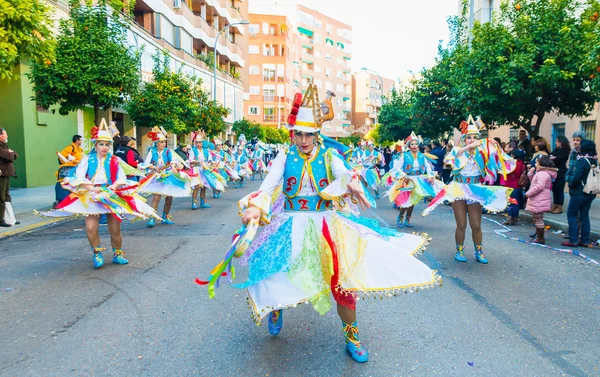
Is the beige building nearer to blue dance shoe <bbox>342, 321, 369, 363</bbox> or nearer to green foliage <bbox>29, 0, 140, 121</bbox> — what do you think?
green foliage <bbox>29, 0, 140, 121</bbox>

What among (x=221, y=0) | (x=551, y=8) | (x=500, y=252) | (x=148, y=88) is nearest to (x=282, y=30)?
(x=221, y=0)

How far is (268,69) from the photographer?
7438 cm

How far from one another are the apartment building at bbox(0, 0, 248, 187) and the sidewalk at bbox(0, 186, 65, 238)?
156 cm

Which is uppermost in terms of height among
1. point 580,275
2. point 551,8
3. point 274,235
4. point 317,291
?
point 551,8

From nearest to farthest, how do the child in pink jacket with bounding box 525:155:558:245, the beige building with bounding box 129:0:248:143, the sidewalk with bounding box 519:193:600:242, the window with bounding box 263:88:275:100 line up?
1. the child in pink jacket with bounding box 525:155:558:245
2. the sidewalk with bounding box 519:193:600:242
3. the beige building with bounding box 129:0:248:143
4. the window with bounding box 263:88:275:100

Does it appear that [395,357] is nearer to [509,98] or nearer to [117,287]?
[117,287]

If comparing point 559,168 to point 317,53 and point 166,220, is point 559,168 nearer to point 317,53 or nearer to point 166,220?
point 166,220

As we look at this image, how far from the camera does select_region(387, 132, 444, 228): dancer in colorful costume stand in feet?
34.6

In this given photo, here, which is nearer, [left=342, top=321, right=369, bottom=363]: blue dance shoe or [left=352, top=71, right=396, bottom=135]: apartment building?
[left=342, top=321, right=369, bottom=363]: blue dance shoe

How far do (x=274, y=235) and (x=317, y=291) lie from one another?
0.62 m

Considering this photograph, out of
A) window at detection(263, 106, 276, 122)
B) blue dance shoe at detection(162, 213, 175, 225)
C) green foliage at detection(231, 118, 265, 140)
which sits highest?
window at detection(263, 106, 276, 122)

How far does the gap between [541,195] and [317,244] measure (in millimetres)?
6598

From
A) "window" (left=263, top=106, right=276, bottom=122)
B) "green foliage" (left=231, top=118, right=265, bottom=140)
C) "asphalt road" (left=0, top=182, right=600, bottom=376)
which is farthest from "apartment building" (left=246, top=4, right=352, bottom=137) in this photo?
"asphalt road" (left=0, top=182, right=600, bottom=376)

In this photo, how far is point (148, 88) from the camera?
20.4 m
